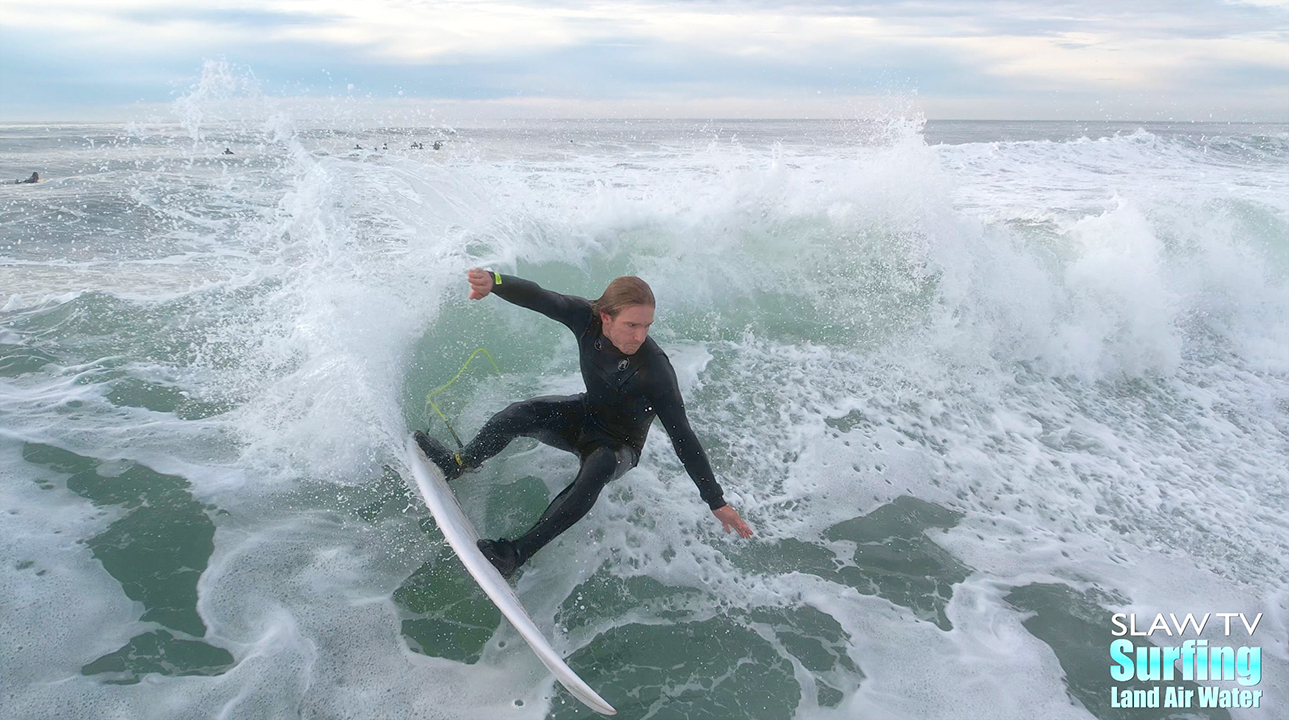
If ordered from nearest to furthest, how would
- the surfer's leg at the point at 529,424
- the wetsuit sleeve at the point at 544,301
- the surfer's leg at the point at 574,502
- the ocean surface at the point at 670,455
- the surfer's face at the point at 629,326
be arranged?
the ocean surface at the point at 670,455 → the surfer's face at the point at 629,326 → the surfer's leg at the point at 574,502 → the wetsuit sleeve at the point at 544,301 → the surfer's leg at the point at 529,424

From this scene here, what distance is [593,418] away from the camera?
12.5 ft

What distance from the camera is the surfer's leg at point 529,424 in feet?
12.8

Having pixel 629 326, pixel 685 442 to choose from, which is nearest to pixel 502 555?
pixel 685 442

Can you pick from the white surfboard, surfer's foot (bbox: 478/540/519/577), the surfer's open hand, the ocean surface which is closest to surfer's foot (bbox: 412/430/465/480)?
the white surfboard

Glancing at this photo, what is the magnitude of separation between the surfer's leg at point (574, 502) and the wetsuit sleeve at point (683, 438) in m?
0.34

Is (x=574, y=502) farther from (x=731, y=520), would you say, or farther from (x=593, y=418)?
(x=731, y=520)

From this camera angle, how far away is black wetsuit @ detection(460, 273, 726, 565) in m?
3.47

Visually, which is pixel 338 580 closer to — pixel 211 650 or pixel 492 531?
pixel 211 650

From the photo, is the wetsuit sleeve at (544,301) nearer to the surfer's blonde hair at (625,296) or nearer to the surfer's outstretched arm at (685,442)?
the surfer's blonde hair at (625,296)

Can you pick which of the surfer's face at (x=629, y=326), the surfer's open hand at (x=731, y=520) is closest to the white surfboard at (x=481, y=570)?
the surfer's open hand at (x=731, y=520)

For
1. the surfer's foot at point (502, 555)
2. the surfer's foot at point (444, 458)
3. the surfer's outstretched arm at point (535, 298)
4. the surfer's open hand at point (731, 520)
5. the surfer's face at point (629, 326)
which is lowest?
the surfer's foot at point (502, 555)

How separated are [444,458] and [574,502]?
970 millimetres

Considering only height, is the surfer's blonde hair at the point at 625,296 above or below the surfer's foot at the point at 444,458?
above

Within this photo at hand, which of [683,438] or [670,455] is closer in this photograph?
[683,438]
